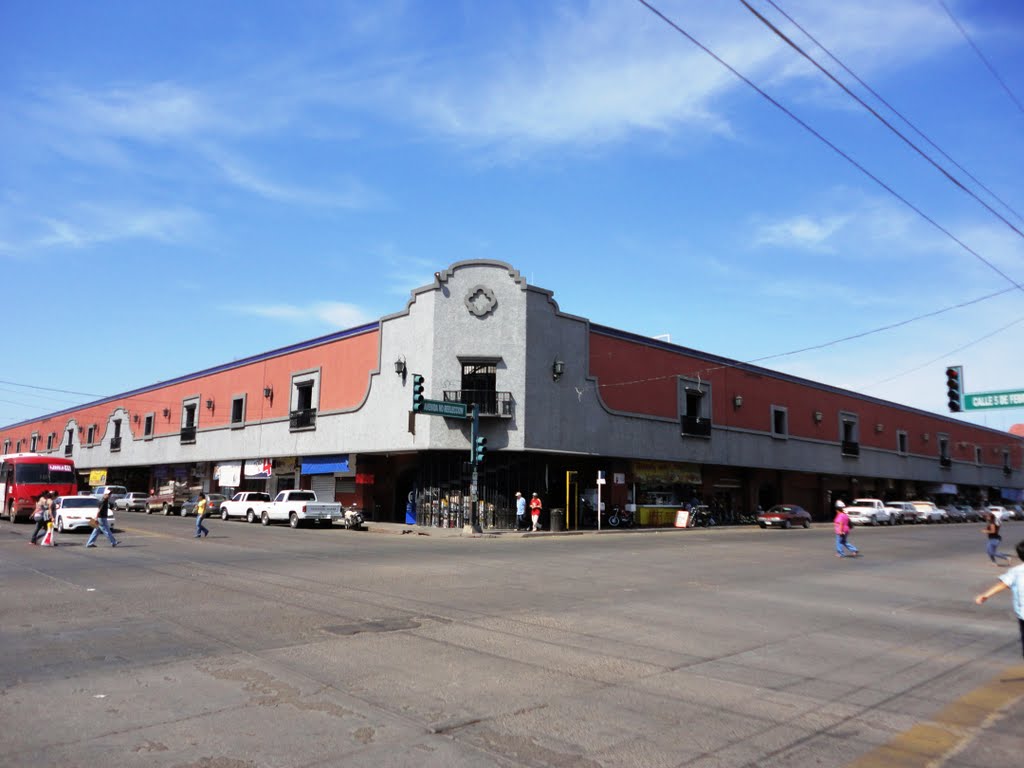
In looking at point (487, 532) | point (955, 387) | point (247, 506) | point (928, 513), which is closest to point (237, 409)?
point (247, 506)

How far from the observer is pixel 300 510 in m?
34.4

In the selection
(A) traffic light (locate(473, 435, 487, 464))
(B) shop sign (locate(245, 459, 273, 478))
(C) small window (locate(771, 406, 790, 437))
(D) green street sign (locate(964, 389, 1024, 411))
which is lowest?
(B) shop sign (locate(245, 459, 273, 478))

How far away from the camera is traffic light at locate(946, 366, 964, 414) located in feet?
71.2

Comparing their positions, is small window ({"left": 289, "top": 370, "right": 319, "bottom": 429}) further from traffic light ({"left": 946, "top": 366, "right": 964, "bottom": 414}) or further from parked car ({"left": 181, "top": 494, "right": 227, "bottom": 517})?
traffic light ({"left": 946, "top": 366, "right": 964, "bottom": 414})

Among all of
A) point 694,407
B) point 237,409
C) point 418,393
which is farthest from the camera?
point 237,409

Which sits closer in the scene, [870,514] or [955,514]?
[870,514]

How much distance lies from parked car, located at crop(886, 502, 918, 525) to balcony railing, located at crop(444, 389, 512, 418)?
33.3 metres

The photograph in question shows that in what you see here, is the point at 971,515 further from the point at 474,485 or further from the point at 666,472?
the point at 474,485

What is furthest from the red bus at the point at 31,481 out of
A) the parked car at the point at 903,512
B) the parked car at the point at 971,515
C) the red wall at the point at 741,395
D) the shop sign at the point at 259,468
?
the parked car at the point at 971,515

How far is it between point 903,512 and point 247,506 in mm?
44870

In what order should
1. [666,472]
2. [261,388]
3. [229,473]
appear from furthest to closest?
[229,473] < [261,388] < [666,472]

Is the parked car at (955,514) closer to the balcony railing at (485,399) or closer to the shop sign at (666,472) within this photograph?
the shop sign at (666,472)

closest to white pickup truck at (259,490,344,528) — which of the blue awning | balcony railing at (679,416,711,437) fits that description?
the blue awning

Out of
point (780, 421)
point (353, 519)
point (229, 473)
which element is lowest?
point (353, 519)
